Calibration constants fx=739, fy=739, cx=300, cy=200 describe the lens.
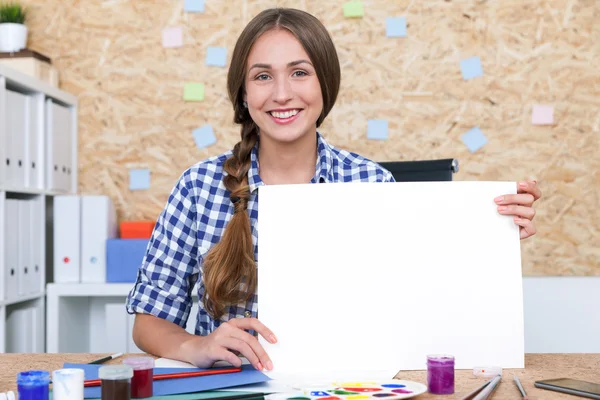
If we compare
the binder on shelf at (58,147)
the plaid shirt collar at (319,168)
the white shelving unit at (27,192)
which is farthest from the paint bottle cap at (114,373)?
the binder on shelf at (58,147)

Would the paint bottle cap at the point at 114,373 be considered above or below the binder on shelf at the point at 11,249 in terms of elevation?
below

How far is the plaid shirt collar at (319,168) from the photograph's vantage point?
4.99 ft

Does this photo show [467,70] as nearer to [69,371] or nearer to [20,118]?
[20,118]

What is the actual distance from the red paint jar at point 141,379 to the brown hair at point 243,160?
0.41 m

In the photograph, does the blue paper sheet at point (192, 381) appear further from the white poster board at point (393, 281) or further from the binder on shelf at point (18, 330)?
the binder on shelf at point (18, 330)

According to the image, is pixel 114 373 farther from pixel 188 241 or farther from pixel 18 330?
pixel 18 330

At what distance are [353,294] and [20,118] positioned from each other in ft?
6.13

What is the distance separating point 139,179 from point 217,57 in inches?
23.2

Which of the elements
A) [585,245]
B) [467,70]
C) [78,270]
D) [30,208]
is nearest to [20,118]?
[30,208]

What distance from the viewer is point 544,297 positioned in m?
2.78

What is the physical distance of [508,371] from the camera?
1.12 meters

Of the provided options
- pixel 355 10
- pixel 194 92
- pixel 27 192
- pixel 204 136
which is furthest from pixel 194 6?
pixel 27 192

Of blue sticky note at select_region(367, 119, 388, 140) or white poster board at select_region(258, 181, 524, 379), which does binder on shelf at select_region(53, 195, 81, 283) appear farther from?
white poster board at select_region(258, 181, 524, 379)

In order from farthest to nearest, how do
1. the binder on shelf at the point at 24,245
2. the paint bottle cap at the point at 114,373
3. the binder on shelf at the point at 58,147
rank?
the binder on shelf at the point at 58,147
the binder on shelf at the point at 24,245
the paint bottle cap at the point at 114,373
